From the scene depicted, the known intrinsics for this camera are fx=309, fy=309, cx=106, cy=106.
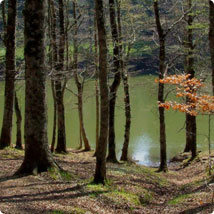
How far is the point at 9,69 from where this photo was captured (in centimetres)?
1169

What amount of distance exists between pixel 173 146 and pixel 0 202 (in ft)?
59.0

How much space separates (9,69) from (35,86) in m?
4.69

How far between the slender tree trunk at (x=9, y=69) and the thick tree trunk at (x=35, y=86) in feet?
14.0

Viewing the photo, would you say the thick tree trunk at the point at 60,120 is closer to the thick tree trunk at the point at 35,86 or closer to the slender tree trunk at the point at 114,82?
the slender tree trunk at the point at 114,82

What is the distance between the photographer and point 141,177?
10.9 meters

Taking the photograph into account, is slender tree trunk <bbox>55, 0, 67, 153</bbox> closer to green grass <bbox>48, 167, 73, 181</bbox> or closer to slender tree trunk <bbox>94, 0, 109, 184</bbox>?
green grass <bbox>48, 167, 73, 181</bbox>

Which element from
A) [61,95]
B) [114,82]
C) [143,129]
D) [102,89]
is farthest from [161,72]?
[143,129]

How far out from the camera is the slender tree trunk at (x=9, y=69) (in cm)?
1157

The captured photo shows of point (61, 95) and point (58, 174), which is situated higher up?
point (61, 95)

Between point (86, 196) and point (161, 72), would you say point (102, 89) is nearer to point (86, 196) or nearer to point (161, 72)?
point (86, 196)

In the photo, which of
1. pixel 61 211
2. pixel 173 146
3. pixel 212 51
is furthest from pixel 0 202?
pixel 173 146

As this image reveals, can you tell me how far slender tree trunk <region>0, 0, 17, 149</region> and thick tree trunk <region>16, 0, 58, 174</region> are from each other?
4258 millimetres

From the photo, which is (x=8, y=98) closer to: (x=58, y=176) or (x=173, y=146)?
(x=58, y=176)

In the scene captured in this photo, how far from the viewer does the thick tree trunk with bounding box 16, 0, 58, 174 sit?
24.6ft
